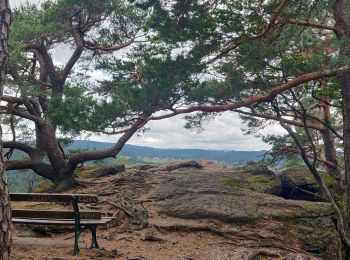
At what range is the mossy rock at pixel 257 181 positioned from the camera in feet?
41.5

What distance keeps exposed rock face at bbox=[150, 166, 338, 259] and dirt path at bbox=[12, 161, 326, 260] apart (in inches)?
1.5

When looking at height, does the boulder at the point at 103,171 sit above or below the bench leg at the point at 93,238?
above

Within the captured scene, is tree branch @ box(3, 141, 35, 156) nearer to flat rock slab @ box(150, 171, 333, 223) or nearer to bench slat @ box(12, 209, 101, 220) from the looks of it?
flat rock slab @ box(150, 171, 333, 223)

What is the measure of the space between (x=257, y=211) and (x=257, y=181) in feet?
16.3

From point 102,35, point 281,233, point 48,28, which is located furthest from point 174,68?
point 102,35

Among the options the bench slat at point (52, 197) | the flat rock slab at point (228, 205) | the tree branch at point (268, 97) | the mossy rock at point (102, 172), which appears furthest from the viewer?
the mossy rock at point (102, 172)

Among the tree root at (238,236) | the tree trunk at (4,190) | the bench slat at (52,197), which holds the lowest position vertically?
the tree root at (238,236)

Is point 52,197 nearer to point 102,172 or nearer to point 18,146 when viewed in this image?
point 18,146

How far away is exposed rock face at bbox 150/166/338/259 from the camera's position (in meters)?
7.94

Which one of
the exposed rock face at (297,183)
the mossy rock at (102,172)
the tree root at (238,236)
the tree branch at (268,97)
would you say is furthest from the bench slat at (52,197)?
the mossy rock at (102,172)

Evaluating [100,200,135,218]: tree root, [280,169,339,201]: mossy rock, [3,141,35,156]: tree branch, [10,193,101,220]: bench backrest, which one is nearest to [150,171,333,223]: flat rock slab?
[100,200,135,218]: tree root

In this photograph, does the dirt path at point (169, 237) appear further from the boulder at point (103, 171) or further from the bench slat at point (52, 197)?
the boulder at point (103, 171)

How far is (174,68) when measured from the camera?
28.7ft

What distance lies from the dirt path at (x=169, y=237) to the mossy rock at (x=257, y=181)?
190 centimetres
